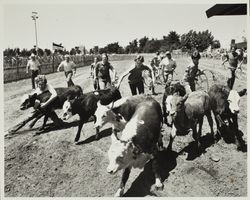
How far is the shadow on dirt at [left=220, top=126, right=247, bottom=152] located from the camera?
5.98 meters

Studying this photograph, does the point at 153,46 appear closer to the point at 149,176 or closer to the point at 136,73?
the point at 136,73

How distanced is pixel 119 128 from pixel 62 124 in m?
2.56

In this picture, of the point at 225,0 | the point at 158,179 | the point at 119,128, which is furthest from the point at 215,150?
the point at 225,0

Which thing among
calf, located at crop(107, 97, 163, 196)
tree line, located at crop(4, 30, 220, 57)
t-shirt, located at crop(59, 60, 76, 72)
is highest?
tree line, located at crop(4, 30, 220, 57)

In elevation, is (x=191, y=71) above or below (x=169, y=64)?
below

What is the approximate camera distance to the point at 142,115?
5.11 meters

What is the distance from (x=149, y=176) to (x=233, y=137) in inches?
94.7

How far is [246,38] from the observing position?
20.0 feet

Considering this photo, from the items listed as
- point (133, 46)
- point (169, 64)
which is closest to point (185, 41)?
point (169, 64)

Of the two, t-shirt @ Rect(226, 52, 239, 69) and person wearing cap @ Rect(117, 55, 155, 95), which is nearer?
person wearing cap @ Rect(117, 55, 155, 95)

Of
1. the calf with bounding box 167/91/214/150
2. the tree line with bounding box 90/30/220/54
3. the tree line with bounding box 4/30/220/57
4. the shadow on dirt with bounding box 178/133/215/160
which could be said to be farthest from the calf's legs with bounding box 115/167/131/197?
the tree line with bounding box 90/30/220/54

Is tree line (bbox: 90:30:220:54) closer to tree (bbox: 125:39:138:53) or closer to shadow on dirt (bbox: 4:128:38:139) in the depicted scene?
tree (bbox: 125:39:138:53)

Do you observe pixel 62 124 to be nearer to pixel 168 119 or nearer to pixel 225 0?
pixel 168 119

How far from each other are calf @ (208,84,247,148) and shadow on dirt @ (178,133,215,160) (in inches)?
12.0
